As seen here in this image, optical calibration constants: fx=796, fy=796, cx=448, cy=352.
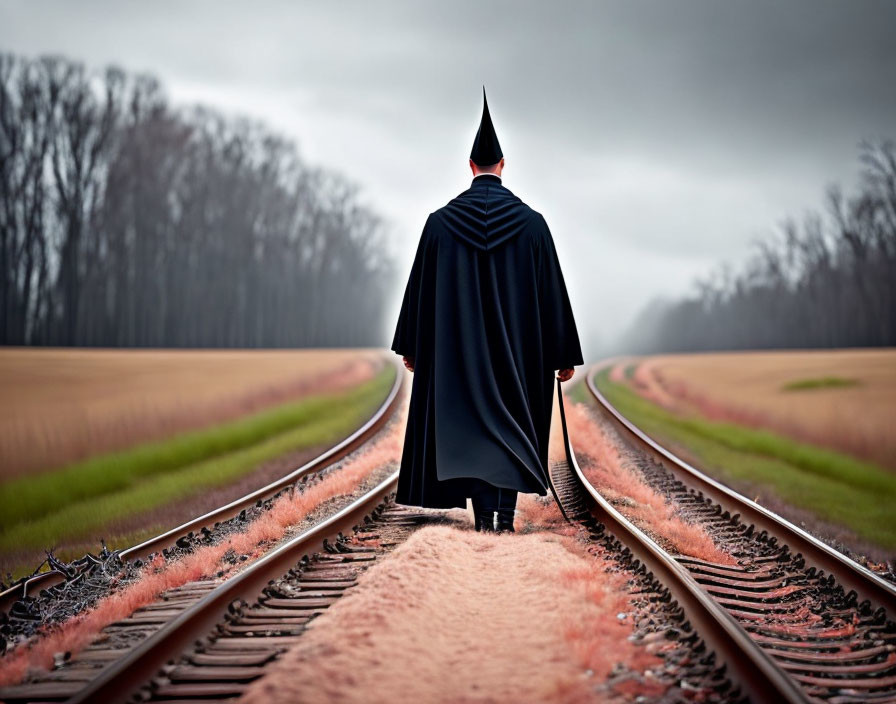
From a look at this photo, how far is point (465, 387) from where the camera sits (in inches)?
211

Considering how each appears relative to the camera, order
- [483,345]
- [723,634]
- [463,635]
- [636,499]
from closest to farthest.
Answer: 1. [723,634]
2. [463,635]
3. [483,345]
4. [636,499]

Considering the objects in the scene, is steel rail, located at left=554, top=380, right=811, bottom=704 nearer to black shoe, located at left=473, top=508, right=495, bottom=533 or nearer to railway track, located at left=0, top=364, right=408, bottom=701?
black shoe, located at left=473, top=508, right=495, bottom=533

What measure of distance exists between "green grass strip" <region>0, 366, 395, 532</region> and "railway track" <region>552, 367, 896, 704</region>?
5003 millimetres

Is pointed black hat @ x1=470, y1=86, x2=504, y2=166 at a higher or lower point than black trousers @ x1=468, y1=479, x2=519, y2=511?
higher

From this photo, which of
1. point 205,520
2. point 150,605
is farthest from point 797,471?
point 150,605

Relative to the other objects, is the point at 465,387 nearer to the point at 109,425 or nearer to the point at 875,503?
the point at 875,503

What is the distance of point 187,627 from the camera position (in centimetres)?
330

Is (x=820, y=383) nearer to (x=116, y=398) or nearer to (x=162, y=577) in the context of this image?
(x=116, y=398)

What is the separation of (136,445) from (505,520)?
24.2ft

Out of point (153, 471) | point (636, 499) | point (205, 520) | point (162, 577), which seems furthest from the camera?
point (153, 471)

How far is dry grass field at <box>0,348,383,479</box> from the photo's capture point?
33.8 ft

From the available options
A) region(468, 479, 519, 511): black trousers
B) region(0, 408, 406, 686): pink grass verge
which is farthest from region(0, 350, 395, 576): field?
region(468, 479, 519, 511): black trousers

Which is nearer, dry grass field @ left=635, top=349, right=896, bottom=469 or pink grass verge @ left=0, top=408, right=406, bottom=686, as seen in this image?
pink grass verge @ left=0, top=408, right=406, bottom=686

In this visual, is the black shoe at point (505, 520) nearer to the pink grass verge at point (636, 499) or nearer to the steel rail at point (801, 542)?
the pink grass verge at point (636, 499)
